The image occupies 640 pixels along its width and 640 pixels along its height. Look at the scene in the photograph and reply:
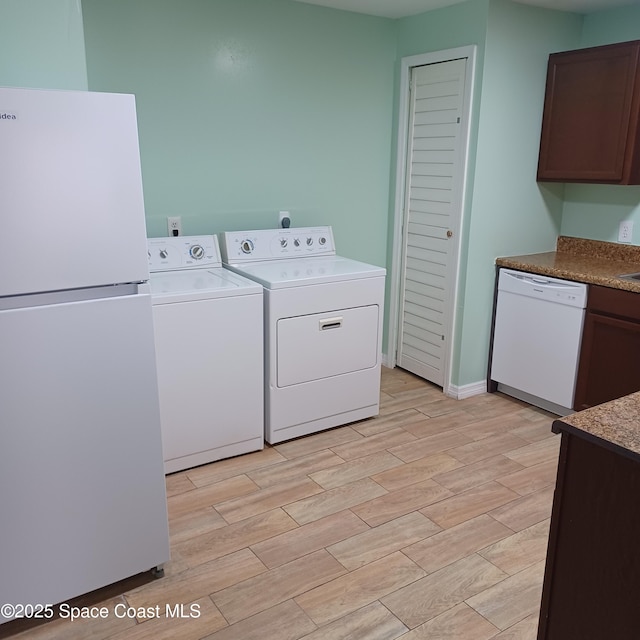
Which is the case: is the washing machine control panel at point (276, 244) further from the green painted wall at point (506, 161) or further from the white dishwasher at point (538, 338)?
the white dishwasher at point (538, 338)

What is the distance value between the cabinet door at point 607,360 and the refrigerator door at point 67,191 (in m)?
2.37

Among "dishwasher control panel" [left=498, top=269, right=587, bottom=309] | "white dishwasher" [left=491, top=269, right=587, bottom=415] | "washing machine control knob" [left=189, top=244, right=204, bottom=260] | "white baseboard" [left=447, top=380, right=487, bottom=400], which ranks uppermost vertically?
"washing machine control knob" [left=189, top=244, right=204, bottom=260]

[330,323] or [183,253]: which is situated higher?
[183,253]

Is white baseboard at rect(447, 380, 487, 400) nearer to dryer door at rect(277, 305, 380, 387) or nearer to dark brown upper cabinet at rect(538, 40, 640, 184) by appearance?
dryer door at rect(277, 305, 380, 387)

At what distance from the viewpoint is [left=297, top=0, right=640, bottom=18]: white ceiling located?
331 cm

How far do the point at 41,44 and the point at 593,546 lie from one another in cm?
224

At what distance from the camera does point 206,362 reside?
2807 millimetres

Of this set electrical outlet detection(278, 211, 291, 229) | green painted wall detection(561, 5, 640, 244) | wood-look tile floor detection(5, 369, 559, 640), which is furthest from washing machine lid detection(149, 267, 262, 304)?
green painted wall detection(561, 5, 640, 244)

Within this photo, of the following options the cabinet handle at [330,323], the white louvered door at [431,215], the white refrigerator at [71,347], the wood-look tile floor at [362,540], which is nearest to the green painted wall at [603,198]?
the white louvered door at [431,215]

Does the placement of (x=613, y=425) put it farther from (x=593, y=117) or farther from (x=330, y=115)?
(x=330, y=115)

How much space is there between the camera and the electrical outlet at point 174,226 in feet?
10.6

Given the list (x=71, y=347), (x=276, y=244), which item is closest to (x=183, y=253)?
(x=276, y=244)

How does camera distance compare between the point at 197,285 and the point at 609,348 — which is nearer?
the point at 197,285

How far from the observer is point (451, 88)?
351 cm
